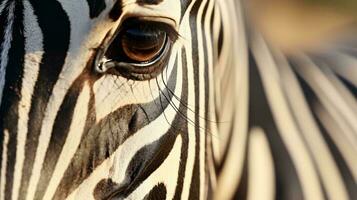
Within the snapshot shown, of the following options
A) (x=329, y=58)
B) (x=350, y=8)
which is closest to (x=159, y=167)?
(x=329, y=58)

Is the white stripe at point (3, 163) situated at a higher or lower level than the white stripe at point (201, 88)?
lower

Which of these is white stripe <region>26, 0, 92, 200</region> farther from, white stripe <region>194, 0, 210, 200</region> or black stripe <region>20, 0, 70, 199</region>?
white stripe <region>194, 0, 210, 200</region>

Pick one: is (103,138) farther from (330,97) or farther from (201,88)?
(330,97)

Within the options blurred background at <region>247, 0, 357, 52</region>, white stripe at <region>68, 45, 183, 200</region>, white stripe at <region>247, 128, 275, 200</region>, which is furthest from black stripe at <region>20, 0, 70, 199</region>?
blurred background at <region>247, 0, 357, 52</region>

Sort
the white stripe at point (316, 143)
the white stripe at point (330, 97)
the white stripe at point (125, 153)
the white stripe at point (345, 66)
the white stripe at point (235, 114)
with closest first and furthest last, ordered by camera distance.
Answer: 1. the white stripe at point (125, 153)
2. the white stripe at point (235, 114)
3. the white stripe at point (316, 143)
4. the white stripe at point (330, 97)
5. the white stripe at point (345, 66)

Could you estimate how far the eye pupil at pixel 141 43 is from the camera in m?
1.53

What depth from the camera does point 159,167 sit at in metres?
1.67

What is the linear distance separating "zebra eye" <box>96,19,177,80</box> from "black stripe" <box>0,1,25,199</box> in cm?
15

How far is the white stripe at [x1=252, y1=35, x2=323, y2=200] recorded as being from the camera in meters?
2.03

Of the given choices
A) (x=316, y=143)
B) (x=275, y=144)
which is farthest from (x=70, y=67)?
(x=316, y=143)

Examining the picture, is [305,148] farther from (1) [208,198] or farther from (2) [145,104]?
(2) [145,104]

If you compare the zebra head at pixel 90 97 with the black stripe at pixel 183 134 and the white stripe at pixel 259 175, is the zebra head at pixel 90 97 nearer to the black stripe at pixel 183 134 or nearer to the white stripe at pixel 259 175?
the black stripe at pixel 183 134

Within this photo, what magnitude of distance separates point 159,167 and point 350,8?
705 centimetres

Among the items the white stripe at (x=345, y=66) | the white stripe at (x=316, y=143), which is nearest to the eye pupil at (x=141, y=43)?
the white stripe at (x=316, y=143)
